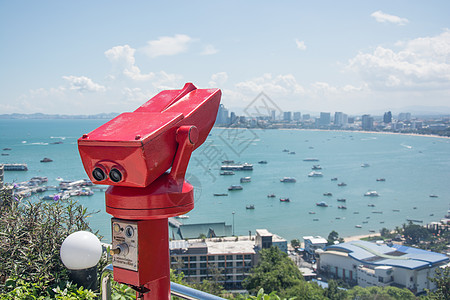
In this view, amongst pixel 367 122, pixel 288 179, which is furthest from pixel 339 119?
pixel 288 179

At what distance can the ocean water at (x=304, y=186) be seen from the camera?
23125 mm

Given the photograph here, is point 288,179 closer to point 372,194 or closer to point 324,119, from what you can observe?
point 372,194

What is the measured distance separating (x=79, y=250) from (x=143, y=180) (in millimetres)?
878

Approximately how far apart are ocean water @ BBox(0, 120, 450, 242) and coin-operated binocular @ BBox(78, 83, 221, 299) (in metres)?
8.80

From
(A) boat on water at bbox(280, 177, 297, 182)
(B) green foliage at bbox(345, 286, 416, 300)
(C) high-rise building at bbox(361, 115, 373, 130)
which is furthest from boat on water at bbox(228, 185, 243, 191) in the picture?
(C) high-rise building at bbox(361, 115, 373, 130)

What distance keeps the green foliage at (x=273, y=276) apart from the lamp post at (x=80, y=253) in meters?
10.1

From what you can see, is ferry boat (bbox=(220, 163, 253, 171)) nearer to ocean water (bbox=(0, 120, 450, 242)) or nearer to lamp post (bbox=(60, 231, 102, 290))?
ocean water (bbox=(0, 120, 450, 242))

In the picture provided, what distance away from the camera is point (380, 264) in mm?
15359

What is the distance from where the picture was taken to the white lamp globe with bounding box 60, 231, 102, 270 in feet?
4.97

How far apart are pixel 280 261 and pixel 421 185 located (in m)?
25.8

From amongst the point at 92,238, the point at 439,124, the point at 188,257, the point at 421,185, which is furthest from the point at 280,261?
the point at 439,124

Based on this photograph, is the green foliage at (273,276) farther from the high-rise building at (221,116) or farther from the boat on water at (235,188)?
the boat on water at (235,188)

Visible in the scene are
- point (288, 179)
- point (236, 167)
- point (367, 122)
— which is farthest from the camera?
point (367, 122)

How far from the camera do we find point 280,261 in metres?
12.6
